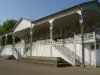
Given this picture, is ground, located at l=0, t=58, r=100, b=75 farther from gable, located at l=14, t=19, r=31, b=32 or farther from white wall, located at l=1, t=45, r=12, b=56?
Result: white wall, located at l=1, t=45, r=12, b=56

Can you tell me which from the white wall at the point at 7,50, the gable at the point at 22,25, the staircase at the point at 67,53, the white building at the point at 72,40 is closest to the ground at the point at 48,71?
the staircase at the point at 67,53

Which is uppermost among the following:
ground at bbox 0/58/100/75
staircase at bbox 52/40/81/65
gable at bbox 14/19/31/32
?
gable at bbox 14/19/31/32

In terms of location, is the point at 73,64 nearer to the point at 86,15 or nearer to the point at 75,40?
the point at 75,40

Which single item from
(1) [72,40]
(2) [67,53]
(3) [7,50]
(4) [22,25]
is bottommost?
(3) [7,50]

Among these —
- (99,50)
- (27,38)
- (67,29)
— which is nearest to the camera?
(99,50)

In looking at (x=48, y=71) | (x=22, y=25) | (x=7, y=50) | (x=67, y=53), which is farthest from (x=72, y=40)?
(x=7, y=50)

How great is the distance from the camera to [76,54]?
68.5 feet

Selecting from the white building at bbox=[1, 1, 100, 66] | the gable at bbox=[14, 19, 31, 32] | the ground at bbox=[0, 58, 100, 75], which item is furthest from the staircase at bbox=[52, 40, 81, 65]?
the gable at bbox=[14, 19, 31, 32]

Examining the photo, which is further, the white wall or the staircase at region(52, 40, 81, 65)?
the white wall

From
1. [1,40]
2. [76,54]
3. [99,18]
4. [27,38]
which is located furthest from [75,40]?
[1,40]

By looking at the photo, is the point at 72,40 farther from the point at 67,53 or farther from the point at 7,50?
the point at 7,50

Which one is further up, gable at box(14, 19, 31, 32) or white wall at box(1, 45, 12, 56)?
gable at box(14, 19, 31, 32)

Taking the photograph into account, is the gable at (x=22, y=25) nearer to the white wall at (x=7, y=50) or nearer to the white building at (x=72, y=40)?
the white building at (x=72, y=40)

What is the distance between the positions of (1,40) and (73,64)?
34359mm
